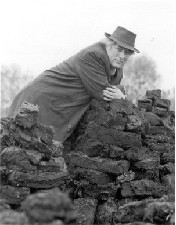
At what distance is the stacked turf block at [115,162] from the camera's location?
8219 millimetres

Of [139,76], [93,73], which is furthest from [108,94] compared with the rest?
[139,76]

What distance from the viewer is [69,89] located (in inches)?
354

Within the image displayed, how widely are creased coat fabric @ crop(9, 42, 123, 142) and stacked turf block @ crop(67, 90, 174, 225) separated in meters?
0.31

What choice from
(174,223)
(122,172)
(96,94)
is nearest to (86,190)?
(122,172)

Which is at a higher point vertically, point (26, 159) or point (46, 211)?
point (26, 159)

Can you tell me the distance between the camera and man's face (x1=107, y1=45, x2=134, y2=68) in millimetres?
8977

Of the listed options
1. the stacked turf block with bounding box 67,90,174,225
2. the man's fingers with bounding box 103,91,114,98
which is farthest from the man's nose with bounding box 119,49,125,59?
the stacked turf block with bounding box 67,90,174,225

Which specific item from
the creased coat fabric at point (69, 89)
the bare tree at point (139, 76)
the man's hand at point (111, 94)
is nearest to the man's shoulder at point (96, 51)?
the creased coat fabric at point (69, 89)

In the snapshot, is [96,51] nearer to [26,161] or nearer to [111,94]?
[111,94]

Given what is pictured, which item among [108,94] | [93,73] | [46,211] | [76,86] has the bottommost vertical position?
[46,211]

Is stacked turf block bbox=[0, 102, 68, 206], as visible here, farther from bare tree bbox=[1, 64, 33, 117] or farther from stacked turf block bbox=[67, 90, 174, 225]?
bare tree bbox=[1, 64, 33, 117]

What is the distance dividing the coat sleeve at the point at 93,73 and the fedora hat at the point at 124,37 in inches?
→ 20.6

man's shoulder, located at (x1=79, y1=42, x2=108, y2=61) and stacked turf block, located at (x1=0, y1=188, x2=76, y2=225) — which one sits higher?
man's shoulder, located at (x1=79, y1=42, x2=108, y2=61)

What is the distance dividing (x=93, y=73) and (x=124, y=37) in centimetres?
104
